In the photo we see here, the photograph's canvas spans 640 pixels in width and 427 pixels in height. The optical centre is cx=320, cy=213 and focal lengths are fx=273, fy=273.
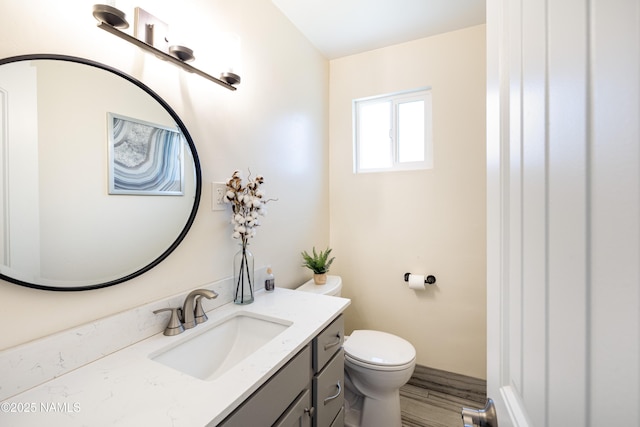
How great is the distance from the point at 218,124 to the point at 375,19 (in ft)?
4.34

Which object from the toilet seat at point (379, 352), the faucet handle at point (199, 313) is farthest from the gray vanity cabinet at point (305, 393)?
the faucet handle at point (199, 313)

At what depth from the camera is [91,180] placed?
0.87 meters

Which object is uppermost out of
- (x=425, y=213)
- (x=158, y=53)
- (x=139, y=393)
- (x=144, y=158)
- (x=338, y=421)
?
(x=158, y=53)

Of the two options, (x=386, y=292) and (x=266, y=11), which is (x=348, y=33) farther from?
(x=386, y=292)

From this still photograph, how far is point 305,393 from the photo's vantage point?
3.31ft

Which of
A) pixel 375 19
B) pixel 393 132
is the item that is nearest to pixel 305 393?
pixel 393 132

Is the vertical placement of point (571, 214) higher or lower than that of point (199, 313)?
higher

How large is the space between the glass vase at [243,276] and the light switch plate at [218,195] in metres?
0.22

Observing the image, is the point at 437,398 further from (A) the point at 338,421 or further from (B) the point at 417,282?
(A) the point at 338,421

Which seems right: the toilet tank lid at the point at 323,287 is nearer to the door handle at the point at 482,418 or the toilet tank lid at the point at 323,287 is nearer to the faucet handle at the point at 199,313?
the faucet handle at the point at 199,313

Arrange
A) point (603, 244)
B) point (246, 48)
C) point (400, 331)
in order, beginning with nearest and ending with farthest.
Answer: point (603, 244), point (246, 48), point (400, 331)

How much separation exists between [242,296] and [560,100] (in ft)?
4.31

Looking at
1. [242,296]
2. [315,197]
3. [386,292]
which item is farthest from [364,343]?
[315,197]

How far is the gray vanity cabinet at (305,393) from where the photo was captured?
2.54ft
